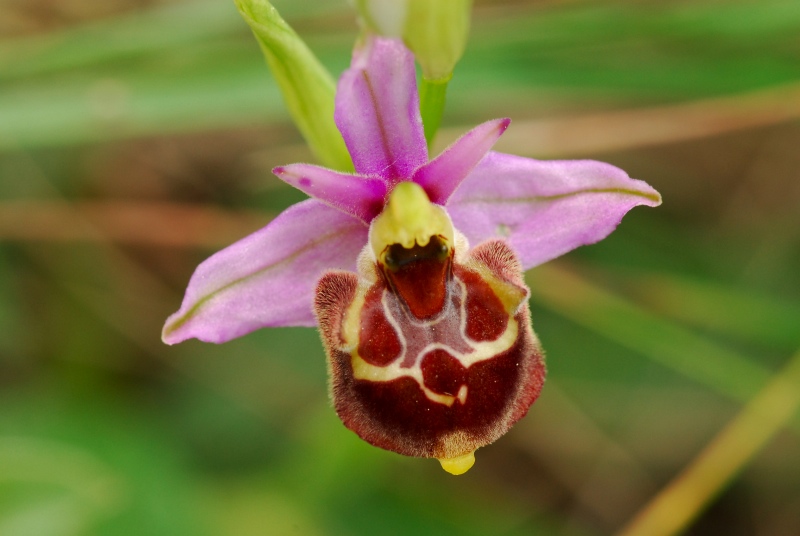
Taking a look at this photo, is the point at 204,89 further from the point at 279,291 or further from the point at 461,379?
the point at 461,379

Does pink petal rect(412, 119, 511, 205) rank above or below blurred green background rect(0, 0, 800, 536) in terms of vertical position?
above

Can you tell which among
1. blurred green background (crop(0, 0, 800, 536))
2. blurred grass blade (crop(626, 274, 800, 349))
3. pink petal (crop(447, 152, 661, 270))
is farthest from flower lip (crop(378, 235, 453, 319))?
blurred grass blade (crop(626, 274, 800, 349))

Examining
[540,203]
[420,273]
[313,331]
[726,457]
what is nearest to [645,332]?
[726,457]

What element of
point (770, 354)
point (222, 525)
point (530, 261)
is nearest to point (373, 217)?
point (530, 261)

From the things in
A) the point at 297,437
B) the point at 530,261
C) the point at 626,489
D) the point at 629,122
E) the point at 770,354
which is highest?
the point at 530,261

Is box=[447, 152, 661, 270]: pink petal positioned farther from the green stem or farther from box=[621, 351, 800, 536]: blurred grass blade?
box=[621, 351, 800, 536]: blurred grass blade

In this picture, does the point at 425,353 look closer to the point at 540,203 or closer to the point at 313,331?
the point at 540,203

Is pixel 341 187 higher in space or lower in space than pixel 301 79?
lower
